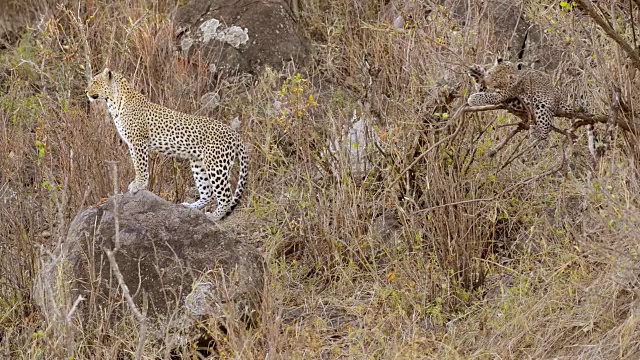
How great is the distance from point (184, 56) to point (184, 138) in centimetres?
239

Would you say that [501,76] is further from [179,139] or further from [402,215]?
[179,139]

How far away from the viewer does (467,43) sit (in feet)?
26.1

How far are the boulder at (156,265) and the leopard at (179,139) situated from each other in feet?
4.22

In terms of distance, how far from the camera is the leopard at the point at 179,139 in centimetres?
790

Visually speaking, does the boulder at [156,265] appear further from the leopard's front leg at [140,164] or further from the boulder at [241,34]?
the boulder at [241,34]

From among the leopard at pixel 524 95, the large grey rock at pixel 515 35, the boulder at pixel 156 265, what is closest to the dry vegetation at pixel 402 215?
the boulder at pixel 156 265

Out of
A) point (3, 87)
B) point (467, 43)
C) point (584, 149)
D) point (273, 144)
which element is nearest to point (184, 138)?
point (273, 144)

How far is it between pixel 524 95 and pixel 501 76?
0.21 m

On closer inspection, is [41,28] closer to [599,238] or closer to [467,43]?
[467,43]

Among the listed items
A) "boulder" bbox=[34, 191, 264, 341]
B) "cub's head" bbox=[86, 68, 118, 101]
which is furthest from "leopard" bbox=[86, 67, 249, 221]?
"boulder" bbox=[34, 191, 264, 341]

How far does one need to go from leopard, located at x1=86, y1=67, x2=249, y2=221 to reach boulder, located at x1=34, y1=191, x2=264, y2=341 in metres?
1.29

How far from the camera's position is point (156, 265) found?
6289 millimetres

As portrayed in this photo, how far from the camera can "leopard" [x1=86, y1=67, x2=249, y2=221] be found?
7898mm

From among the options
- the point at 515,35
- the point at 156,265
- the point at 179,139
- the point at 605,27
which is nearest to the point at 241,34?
the point at 515,35
